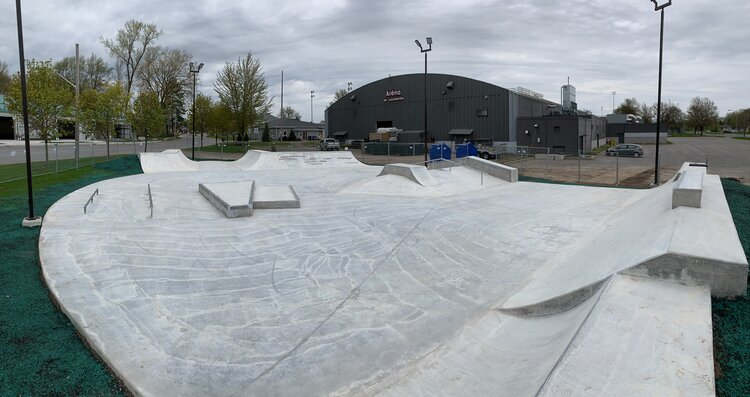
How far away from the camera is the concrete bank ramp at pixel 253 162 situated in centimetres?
2536

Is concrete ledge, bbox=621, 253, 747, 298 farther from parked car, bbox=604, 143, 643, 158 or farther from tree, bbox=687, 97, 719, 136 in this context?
tree, bbox=687, 97, 719, 136

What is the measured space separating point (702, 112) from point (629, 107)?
50.7ft

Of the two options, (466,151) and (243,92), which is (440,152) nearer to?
(466,151)

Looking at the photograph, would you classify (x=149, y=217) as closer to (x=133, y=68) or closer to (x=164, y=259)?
(x=164, y=259)

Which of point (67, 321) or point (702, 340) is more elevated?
point (702, 340)

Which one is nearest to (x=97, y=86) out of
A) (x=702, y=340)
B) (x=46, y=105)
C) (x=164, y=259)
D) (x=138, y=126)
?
(x=138, y=126)

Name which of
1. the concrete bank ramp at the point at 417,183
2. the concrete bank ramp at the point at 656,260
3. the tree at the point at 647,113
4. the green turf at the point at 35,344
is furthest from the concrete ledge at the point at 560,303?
the tree at the point at 647,113

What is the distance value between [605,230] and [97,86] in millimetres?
82253

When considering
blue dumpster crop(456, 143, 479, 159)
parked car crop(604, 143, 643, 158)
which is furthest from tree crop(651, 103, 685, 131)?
blue dumpster crop(456, 143, 479, 159)

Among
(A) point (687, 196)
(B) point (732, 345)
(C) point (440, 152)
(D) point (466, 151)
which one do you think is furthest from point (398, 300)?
(D) point (466, 151)

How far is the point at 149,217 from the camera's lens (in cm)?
1098

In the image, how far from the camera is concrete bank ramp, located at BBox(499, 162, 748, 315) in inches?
183

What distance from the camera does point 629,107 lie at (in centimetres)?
11644

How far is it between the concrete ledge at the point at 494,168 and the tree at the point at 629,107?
111 metres
